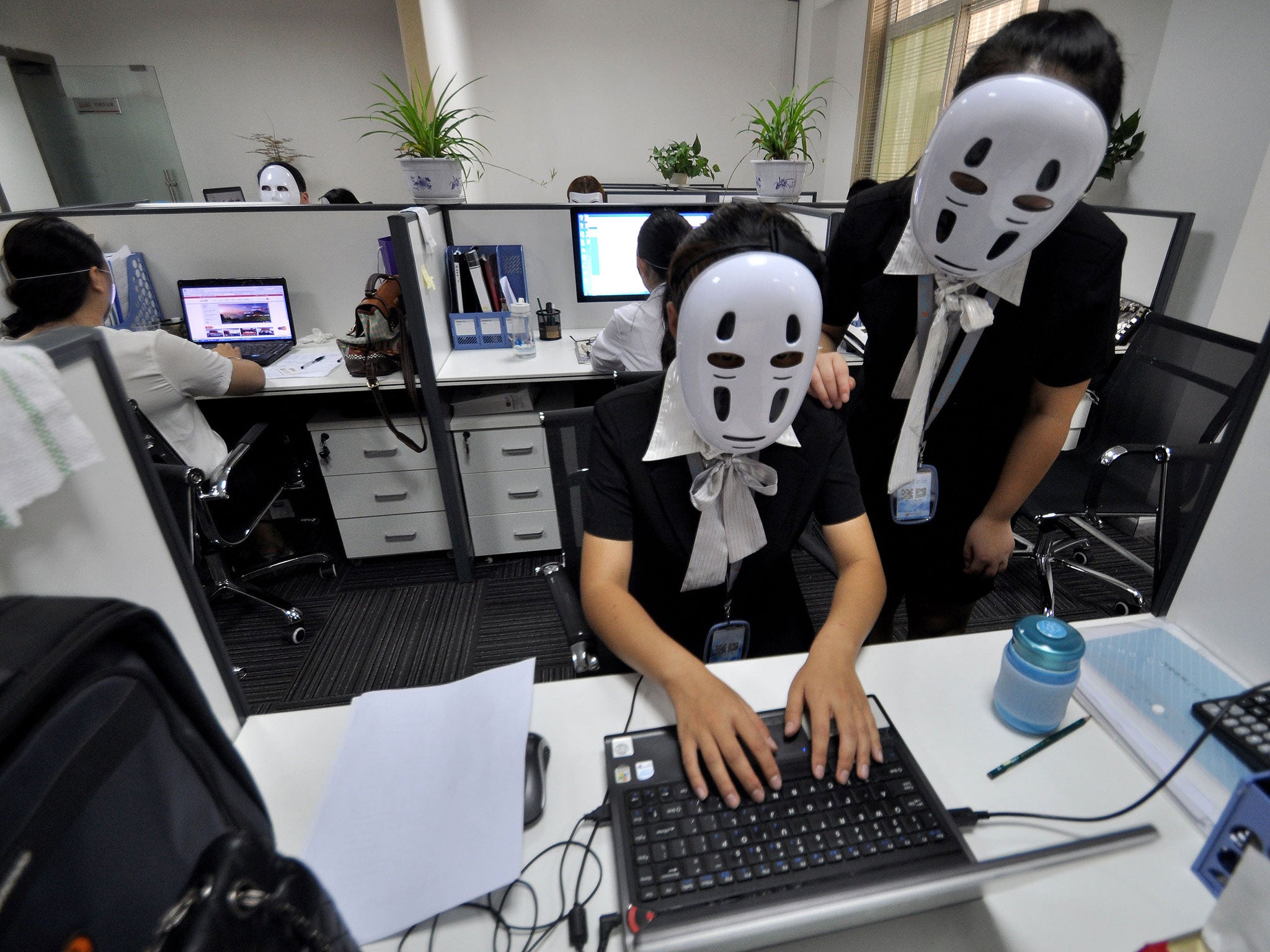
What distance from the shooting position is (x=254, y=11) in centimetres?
478

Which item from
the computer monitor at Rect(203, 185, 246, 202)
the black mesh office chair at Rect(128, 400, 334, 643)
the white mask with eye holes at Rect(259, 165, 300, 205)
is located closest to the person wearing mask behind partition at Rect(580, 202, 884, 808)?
the black mesh office chair at Rect(128, 400, 334, 643)

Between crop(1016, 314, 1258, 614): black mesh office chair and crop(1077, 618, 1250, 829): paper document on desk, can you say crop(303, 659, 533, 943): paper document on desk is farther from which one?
crop(1016, 314, 1258, 614): black mesh office chair

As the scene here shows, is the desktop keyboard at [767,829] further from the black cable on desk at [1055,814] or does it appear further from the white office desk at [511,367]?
the white office desk at [511,367]

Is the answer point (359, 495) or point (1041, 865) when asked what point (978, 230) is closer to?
point (1041, 865)

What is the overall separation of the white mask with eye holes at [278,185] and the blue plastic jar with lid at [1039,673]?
4619 mm

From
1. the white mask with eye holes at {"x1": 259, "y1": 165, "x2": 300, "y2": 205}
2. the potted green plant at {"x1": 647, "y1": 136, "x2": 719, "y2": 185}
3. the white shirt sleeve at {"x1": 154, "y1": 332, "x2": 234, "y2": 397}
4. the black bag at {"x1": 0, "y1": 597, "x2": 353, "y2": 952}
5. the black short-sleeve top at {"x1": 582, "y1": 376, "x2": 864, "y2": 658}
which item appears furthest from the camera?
the white mask with eye holes at {"x1": 259, "y1": 165, "x2": 300, "y2": 205}

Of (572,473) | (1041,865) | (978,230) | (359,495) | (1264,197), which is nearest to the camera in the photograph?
(1041,865)

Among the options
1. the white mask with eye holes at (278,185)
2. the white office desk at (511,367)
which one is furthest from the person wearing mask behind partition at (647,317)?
the white mask with eye holes at (278,185)

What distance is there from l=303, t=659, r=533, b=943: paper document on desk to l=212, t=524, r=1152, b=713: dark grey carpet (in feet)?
3.91

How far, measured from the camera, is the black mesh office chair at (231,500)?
1.64 m

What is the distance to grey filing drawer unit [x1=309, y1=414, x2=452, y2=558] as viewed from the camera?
2.16m

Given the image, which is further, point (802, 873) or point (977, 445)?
point (977, 445)

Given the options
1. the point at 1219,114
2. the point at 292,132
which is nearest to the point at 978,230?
the point at 1219,114

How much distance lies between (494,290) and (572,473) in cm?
138
